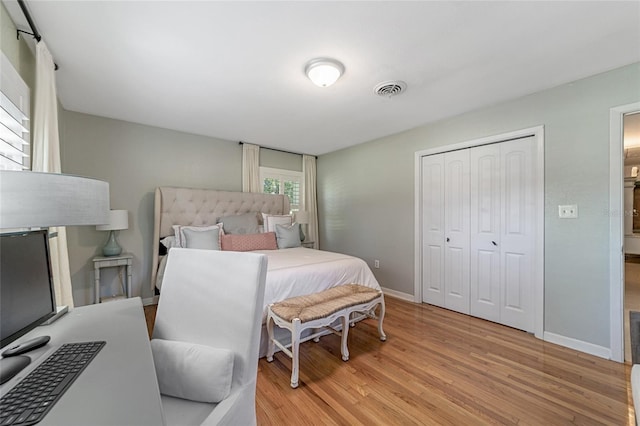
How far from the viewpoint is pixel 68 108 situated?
305 centimetres

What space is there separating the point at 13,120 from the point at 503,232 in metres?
4.18

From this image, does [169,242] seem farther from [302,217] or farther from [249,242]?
[302,217]

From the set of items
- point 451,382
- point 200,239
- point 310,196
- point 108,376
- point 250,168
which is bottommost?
point 451,382

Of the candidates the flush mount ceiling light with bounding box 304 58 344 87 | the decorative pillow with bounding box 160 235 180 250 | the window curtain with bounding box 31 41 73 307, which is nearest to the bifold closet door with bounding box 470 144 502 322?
the flush mount ceiling light with bounding box 304 58 344 87

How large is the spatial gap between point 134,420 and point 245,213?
377 centimetres

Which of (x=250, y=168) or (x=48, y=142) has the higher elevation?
(x=250, y=168)

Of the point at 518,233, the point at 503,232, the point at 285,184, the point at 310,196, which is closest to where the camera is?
the point at 518,233

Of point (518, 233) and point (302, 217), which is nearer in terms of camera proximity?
point (518, 233)

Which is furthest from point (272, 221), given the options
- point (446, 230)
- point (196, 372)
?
point (196, 372)

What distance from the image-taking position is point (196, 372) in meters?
1.03

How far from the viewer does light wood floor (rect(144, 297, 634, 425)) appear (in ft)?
5.31

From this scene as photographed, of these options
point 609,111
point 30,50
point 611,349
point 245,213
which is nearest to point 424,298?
point 611,349

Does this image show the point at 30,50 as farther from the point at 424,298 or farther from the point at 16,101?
the point at 424,298

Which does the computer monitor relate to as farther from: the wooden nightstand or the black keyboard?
the wooden nightstand
